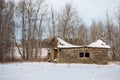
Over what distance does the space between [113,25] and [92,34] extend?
8.72 meters

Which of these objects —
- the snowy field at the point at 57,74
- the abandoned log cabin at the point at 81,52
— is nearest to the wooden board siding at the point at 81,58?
the abandoned log cabin at the point at 81,52

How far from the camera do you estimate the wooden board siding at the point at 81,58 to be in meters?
33.4

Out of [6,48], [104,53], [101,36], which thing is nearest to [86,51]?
[104,53]

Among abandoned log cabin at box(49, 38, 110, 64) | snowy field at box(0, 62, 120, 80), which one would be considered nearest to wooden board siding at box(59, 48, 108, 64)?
abandoned log cabin at box(49, 38, 110, 64)

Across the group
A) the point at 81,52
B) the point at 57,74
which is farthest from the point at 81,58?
the point at 57,74

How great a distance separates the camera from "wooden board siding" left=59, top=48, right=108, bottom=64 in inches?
1315

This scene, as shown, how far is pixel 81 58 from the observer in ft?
110

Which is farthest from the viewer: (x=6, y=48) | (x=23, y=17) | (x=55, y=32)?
(x=55, y=32)

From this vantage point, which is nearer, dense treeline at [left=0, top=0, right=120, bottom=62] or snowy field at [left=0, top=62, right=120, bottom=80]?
snowy field at [left=0, top=62, right=120, bottom=80]

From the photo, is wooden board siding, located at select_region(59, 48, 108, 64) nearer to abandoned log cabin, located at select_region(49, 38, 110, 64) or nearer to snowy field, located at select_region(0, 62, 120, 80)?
abandoned log cabin, located at select_region(49, 38, 110, 64)

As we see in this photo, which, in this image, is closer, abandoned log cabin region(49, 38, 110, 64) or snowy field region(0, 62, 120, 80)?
snowy field region(0, 62, 120, 80)

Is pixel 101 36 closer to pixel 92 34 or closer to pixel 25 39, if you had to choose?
pixel 92 34

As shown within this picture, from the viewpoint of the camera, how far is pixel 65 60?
33719mm

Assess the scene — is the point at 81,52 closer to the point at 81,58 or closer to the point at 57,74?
the point at 81,58
